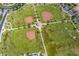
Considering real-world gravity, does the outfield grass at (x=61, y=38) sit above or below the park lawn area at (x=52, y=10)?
below

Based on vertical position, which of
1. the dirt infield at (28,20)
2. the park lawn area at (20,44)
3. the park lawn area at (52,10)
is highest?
the park lawn area at (52,10)

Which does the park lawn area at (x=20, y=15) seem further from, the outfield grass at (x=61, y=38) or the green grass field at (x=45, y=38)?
the outfield grass at (x=61, y=38)

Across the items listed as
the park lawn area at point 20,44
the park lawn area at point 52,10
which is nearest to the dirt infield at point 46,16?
the park lawn area at point 52,10

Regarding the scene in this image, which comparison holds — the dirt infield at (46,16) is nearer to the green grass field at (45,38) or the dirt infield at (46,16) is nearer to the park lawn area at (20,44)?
the green grass field at (45,38)

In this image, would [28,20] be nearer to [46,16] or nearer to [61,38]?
[46,16]

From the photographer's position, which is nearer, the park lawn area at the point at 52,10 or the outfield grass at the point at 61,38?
the outfield grass at the point at 61,38

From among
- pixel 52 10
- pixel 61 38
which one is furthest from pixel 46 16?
pixel 61 38
